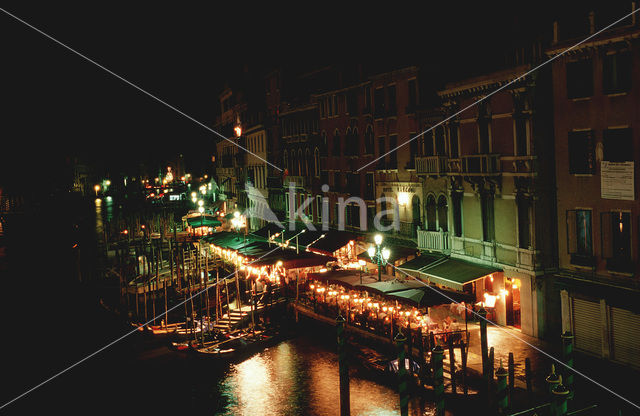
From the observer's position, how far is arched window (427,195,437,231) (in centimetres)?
2839

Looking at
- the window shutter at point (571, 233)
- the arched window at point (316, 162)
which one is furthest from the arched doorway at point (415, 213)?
the arched window at point (316, 162)

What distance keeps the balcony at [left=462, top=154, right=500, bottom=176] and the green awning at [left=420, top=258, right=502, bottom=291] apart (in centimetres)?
442

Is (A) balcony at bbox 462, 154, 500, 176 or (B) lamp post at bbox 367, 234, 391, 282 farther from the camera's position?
(B) lamp post at bbox 367, 234, 391, 282

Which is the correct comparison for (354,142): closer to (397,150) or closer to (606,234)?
(397,150)

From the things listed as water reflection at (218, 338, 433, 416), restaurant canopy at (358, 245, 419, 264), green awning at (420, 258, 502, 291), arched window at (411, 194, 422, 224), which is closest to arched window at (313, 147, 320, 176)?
restaurant canopy at (358, 245, 419, 264)

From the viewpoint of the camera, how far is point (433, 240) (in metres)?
27.7

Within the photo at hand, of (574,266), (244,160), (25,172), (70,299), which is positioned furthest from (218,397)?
(25,172)

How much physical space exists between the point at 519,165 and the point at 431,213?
265 inches

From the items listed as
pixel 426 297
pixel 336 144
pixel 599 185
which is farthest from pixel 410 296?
pixel 336 144

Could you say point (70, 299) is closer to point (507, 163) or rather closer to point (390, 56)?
point (390, 56)

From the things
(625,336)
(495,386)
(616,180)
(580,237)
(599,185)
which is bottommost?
(495,386)

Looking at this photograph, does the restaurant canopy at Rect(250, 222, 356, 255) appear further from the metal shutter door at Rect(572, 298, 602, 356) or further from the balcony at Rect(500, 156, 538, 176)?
the metal shutter door at Rect(572, 298, 602, 356)

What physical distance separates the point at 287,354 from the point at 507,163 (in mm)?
13216

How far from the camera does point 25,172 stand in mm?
83188
